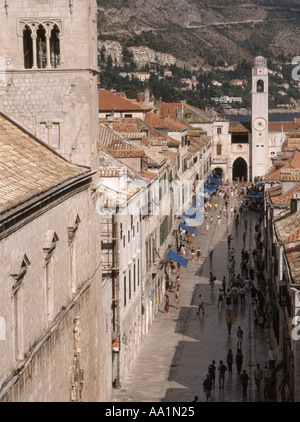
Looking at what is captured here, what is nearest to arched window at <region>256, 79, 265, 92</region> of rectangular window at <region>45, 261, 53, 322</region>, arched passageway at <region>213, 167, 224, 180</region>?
arched passageway at <region>213, 167, 224, 180</region>

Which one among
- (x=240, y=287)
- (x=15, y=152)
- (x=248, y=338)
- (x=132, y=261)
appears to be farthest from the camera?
(x=240, y=287)

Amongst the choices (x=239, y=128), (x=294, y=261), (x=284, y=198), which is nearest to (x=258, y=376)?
(x=294, y=261)

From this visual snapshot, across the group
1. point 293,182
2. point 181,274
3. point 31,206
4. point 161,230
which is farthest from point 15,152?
point 181,274

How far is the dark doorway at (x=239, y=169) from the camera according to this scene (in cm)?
13112

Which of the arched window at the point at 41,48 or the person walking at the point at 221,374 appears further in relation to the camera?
the person walking at the point at 221,374

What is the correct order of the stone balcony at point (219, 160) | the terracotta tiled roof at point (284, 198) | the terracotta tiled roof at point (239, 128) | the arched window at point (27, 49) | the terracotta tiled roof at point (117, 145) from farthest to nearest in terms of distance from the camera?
the terracotta tiled roof at point (239, 128) → the stone balcony at point (219, 160) → the terracotta tiled roof at point (117, 145) → the terracotta tiled roof at point (284, 198) → the arched window at point (27, 49)

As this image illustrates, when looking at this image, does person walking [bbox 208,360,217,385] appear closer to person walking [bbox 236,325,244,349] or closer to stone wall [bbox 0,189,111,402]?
person walking [bbox 236,325,244,349]

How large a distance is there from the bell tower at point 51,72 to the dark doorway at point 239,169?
107904mm

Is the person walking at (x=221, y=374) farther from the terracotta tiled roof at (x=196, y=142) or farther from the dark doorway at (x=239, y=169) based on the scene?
the dark doorway at (x=239, y=169)

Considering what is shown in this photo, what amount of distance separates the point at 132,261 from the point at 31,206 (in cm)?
2253

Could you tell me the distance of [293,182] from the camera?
46875mm

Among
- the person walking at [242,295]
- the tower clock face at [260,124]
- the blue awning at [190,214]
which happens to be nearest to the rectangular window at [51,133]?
the person walking at [242,295]

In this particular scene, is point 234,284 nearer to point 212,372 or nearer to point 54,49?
point 212,372

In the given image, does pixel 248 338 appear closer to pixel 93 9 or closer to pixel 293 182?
pixel 293 182
